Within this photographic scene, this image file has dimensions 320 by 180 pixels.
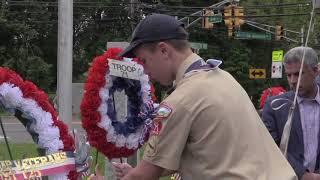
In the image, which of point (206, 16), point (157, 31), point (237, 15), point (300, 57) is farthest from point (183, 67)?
point (206, 16)

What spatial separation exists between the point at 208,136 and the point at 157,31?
49 centimetres

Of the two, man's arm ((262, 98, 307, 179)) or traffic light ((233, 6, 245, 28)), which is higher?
traffic light ((233, 6, 245, 28))

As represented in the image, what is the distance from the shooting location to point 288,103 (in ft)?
14.4

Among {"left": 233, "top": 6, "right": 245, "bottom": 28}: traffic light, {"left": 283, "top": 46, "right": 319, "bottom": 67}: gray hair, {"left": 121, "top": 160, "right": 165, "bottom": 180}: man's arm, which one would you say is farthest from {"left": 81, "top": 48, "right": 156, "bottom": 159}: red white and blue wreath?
{"left": 233, "top": 6, "right": 245, "bottom": 28}: traffic light

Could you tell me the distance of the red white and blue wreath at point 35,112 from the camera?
4.80 m

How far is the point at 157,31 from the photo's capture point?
104 inches

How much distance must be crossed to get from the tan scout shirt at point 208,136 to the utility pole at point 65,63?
5.41 m

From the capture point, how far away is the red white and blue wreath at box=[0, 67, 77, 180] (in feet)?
15.8

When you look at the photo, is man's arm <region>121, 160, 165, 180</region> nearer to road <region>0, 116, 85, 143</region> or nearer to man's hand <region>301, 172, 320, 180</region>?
man's hand <region>301, 172, 320, 180</region>

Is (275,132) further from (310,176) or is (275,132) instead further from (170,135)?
(170,135)

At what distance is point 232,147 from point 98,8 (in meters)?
44.3

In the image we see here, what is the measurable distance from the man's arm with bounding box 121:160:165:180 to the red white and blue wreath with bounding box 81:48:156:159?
7.84ft

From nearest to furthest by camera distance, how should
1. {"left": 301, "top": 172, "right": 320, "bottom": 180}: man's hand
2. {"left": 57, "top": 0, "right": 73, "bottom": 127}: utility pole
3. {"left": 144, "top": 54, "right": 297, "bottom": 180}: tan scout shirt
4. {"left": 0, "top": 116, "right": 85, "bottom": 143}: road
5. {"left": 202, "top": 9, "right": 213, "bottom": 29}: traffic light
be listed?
{"left": 144, "top": 54, "right": 297, "bottom": 180}: tan scout shirt → {"left": 301, "top": 172, "right": 320, "bottom": 180}: man's hand → {"left": 57, "top": 0, "right": 73, "bottom": 127}: utility pole → {"left": 0, "top": 116, "right": 85, "bottom": 143}: road → {"left": 202, "top": 9, "right": 213, "bottom": 29}: traffic light

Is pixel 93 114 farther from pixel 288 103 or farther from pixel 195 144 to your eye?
pixel 195 144
